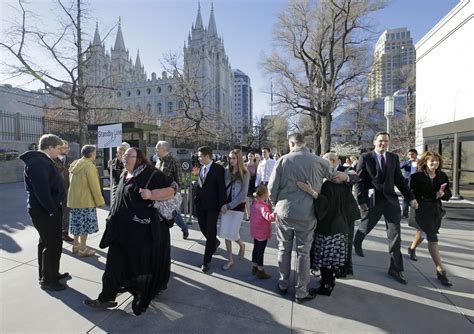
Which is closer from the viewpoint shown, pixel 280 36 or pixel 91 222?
pixel 91 222

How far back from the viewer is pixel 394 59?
3738 centimetres

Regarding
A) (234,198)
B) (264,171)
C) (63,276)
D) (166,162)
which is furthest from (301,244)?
(264,171)

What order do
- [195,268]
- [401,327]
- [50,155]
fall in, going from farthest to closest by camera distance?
[195,268] → [50,155] → [401,327]

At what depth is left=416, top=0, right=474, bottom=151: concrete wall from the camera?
11742mm

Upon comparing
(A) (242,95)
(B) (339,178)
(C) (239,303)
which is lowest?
(C) (239,303)

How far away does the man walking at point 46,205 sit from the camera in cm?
345

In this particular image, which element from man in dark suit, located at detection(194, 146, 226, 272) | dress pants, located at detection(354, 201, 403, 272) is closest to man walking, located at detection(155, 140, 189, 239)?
man in dark suit, located at detection(194, 146, 226, 272)

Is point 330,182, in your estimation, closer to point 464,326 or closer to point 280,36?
point 464,326

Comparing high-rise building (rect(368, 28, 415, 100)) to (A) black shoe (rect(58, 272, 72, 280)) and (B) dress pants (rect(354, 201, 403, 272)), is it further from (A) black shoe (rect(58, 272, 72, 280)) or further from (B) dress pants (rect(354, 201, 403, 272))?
(A) black shoe (rect(58, 272, 72, 280))

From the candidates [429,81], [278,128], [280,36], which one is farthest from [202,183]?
[278,128]

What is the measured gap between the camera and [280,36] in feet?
89.9

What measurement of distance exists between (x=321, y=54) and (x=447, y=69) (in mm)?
14370

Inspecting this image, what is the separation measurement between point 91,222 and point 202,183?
211 cm

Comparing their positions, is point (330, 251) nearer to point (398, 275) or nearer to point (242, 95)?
point (398, 275)
